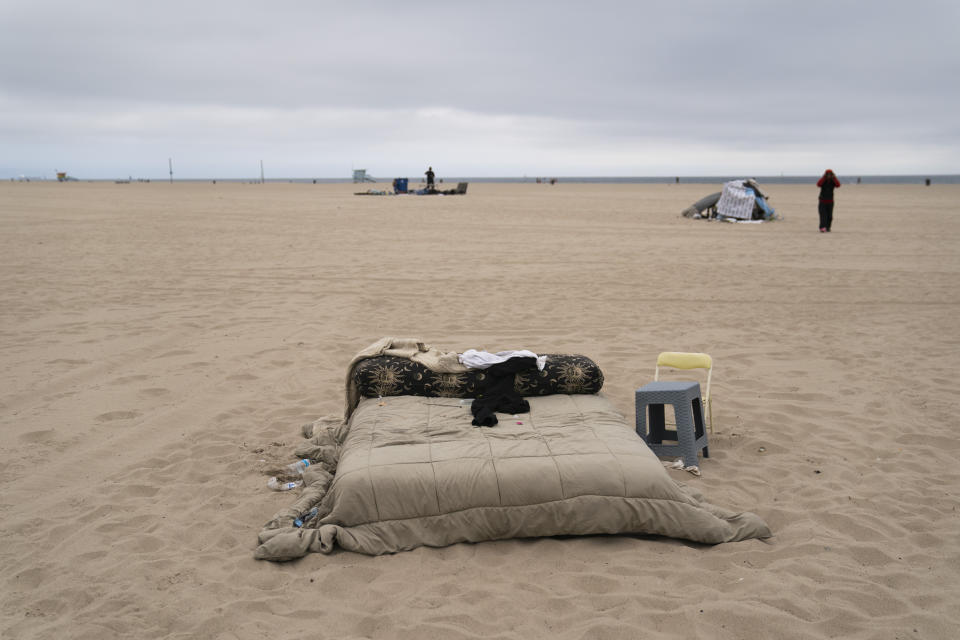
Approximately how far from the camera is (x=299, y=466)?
16.9 ft

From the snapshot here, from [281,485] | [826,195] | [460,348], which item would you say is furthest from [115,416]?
[826,195]

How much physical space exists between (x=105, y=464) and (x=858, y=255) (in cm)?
1652

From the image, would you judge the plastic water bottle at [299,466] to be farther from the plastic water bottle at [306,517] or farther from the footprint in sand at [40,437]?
the footprint in sand at [40,437]

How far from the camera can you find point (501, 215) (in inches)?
1123

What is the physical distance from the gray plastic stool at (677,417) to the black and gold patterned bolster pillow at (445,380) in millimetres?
450

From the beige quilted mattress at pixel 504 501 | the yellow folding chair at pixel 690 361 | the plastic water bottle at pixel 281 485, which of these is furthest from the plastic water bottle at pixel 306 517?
the yellow folding chair at pixel 690 361

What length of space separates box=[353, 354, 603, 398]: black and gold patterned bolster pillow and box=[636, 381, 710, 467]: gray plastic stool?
450 millimetres

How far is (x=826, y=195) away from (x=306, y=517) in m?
20.6

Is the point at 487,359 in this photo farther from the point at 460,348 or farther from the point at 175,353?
the point at 175,353

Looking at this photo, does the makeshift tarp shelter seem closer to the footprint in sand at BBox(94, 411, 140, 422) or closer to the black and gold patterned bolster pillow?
the black and gold patterned bolster pillow

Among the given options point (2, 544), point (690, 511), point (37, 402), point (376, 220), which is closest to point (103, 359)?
point (37, 402)

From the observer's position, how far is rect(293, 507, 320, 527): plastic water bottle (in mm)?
4309

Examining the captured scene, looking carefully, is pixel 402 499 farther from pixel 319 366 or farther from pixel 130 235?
pixel 130 235

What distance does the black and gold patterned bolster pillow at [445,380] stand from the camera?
5.41 m
